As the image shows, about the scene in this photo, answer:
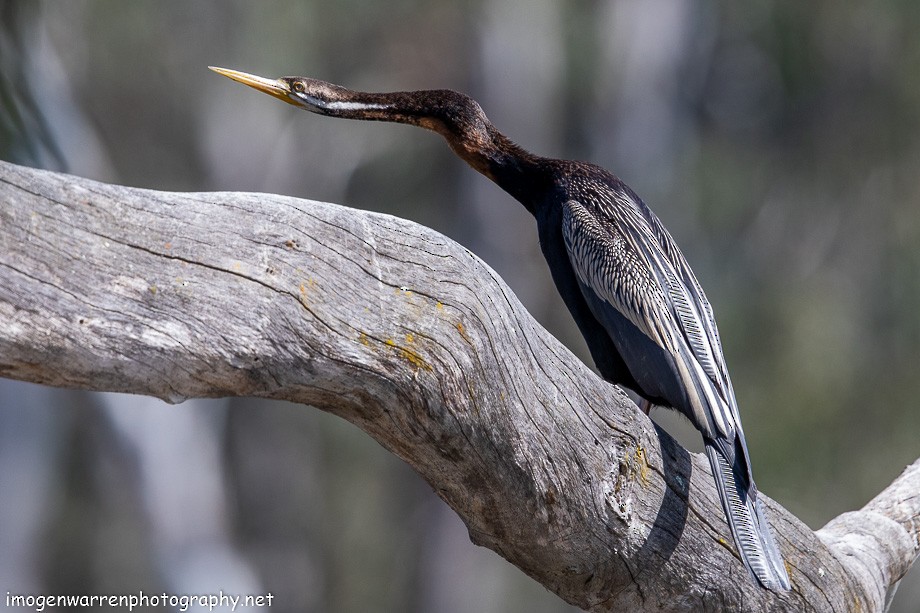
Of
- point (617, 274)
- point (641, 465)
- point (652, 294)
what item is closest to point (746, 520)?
point (641, 465)

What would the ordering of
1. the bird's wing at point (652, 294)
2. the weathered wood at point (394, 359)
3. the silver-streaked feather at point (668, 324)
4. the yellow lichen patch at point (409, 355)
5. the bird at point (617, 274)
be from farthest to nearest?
the bird's wing at point (652, 294)
the bird at point (617, 274)
the silver-streaked feather at point (668, 324)
the yellow lichen patch at point (409, 355)
the weathered wood at point (394, 359)

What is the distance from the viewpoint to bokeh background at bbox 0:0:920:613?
1097 centimetres

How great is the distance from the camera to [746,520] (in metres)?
2.75

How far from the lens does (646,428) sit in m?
2.78

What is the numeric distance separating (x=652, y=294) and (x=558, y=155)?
8221 millimetres

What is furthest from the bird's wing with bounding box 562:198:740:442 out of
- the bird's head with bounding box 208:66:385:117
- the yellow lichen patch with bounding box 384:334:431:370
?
the yellow lichen patch with bounding box 384:334:431:370

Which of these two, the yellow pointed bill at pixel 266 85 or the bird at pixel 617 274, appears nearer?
the bird at pixel 617 274

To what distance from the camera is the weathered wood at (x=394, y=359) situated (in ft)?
6.23

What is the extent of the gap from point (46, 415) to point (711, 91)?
851cm

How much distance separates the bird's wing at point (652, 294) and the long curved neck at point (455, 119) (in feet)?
0.80

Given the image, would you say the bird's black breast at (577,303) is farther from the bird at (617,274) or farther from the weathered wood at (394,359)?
the weathered wood at (394,359)

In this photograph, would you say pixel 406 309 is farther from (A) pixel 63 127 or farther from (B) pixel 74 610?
(B) pixel 74 610

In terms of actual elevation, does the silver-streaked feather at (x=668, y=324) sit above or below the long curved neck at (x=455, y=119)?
below

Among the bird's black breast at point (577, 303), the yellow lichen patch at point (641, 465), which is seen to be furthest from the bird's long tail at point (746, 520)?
the bird's black breast at point (577, 303)
